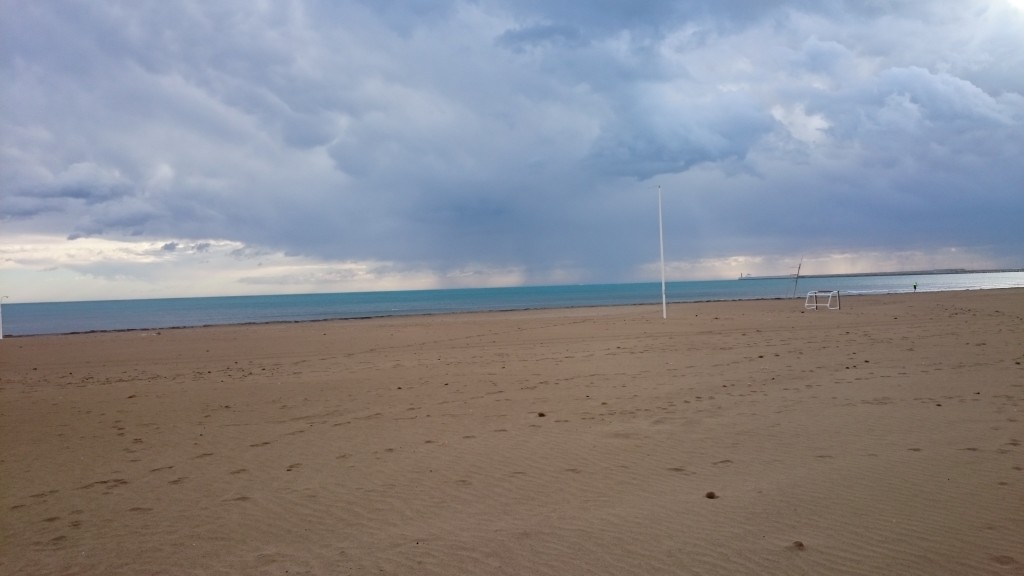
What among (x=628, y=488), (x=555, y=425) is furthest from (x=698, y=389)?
(x=628, y=488)

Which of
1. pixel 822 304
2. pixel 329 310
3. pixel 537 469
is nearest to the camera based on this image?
pixel 537 469

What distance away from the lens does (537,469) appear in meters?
7.23

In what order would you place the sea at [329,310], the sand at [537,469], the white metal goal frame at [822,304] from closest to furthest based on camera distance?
the sand at [537,469] → the white metal goal frame at [822,304] → the sea at [329,310]

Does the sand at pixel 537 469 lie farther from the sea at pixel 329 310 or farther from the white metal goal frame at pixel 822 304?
the sea at pixel 329 310

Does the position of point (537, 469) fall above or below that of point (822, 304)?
below

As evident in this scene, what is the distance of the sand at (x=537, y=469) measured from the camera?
16.3 ft

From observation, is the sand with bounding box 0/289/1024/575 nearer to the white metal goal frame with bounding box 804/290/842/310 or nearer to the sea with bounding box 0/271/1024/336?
the white metal goal frame with bounding box 804/290/842/310

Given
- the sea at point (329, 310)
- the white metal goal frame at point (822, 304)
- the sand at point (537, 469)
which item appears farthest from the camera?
the sea at point (329, 310)

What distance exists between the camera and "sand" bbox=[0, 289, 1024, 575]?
16.3 feet

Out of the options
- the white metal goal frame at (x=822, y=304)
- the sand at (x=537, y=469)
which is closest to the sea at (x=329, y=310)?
the white metal goal frame at (x=822, y=304)

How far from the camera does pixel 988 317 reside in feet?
84.2

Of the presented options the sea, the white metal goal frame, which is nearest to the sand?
the white metal goal frame

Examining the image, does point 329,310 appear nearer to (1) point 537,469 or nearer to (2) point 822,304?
(2) point 822,304

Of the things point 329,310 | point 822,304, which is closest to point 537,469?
point 822,304
